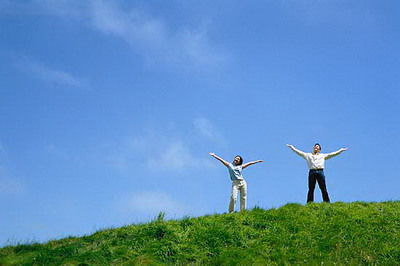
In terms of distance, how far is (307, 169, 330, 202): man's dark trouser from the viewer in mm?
20188

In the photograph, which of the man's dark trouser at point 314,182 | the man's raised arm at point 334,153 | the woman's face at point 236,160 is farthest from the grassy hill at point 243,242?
the man's raised arm at point 334,153

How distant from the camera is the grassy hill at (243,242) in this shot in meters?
14.8

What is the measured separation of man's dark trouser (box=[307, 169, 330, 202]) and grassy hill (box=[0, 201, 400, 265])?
187 cm

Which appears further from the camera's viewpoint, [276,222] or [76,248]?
[276,222]

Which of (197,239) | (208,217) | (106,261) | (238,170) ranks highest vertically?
(238,170)

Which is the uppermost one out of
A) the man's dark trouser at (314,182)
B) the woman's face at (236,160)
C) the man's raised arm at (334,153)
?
the man's raised arm at (334,153)

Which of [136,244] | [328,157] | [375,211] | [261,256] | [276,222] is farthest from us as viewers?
[328,157]

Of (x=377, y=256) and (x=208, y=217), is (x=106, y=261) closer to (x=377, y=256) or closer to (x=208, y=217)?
(x=208, y=217)

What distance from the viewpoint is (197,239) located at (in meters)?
15.9

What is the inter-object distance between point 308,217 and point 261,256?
3651 mm

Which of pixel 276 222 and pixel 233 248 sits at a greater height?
pixel 276 222

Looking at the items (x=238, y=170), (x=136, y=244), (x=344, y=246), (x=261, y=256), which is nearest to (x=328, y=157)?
(x=238, y=170)

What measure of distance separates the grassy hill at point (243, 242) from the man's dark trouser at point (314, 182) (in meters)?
1.87

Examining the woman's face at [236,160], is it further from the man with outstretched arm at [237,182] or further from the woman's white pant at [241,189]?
the woman's white pant at [241,189]
